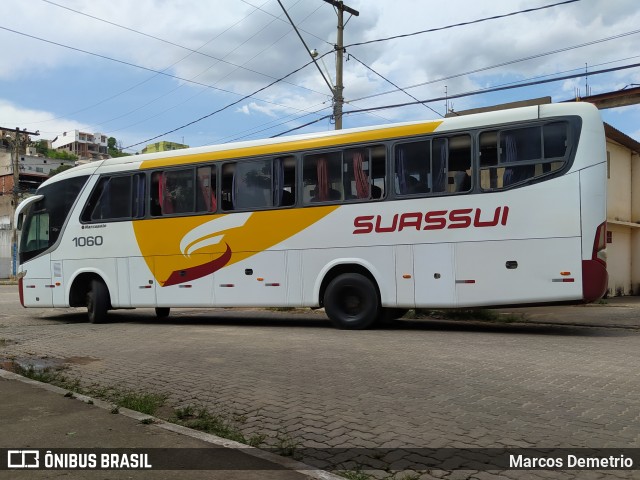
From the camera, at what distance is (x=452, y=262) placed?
32.7ft

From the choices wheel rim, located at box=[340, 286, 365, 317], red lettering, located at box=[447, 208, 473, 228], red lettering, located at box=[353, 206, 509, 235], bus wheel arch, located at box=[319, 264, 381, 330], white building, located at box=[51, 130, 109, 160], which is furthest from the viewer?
white building, located at box=[51, 130, 109, 160]

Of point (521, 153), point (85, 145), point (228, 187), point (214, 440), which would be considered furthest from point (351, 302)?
point (85, 145)

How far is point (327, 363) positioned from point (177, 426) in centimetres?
305

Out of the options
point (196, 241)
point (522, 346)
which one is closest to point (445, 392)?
point (522, 346)

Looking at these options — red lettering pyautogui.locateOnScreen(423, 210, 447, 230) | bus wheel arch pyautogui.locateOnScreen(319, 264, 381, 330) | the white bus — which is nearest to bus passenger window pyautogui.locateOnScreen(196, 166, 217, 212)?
the white bus

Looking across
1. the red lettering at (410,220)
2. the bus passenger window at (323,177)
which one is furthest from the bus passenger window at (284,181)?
the red lettering at (410,220)

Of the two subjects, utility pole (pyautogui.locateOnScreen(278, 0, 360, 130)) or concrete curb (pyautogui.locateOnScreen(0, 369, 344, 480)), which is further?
utility pole (pyautogui.locateOnScreen(278, 0, 360, 130))

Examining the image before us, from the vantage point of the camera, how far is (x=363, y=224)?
10.6 m

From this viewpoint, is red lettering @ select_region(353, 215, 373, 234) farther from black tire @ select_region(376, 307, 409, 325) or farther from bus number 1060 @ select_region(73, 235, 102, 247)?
bus number 1060 @ select_region(73, 235, 102, 247)

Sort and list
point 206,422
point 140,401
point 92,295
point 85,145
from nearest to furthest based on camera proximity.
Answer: point 206,422 < point 140,401 < point 92,295 < point 85,145

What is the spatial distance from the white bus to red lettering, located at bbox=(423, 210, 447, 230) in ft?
0.06

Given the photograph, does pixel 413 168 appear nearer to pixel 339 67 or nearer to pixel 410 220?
pixel 410 220

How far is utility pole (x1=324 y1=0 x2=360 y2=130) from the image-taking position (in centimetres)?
1719

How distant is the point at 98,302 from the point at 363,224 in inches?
267
